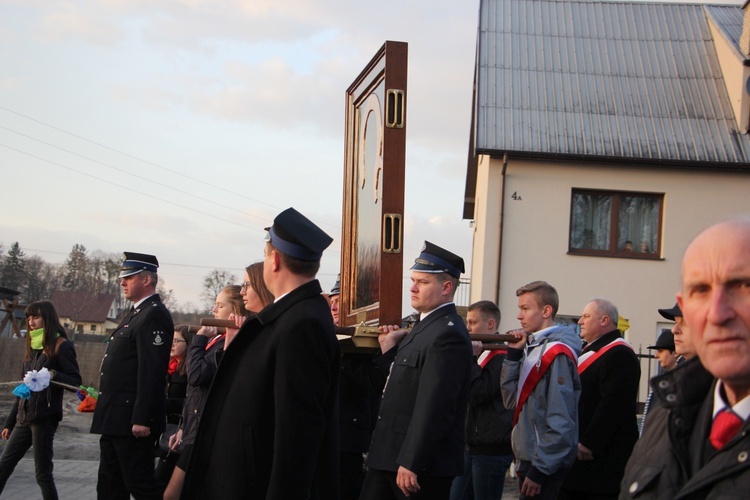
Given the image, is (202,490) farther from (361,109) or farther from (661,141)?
(661,141)

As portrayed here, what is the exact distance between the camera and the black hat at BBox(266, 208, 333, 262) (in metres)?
4.30

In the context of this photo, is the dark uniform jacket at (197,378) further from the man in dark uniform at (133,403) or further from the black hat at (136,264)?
the black hat at (136,264)

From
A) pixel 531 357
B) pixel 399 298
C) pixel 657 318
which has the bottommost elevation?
pixel 657 318

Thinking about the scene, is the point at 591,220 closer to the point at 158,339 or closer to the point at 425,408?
the point at 158,339

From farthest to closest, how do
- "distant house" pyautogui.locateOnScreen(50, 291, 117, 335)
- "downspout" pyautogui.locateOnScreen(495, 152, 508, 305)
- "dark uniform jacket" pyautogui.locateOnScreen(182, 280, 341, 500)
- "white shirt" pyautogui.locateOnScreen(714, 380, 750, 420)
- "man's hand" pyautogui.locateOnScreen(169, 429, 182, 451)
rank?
1. "distant house" pyautogui.locateOnScreen(50, 291, 117, 335)
2. "downspout" pyautogui.locateOnScreen(495, 152, 508, 305)
3. "man's hand" pyautogui.locateOnScreen(169, 429, 182, 451)
4. "dark uniform jacket" pyautogui.locateOnScreen(182, 280, 341, 500)
5. "white shirt" pyautogui.locateOnScreen(714, 380, 750, 420)

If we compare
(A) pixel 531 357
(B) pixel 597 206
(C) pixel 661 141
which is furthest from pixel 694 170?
(A) pixel 531 357

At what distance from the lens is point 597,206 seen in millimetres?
21672

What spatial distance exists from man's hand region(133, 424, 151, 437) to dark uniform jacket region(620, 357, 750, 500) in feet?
17.5

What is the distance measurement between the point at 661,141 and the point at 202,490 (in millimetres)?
19307

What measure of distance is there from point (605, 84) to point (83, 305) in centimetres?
8478

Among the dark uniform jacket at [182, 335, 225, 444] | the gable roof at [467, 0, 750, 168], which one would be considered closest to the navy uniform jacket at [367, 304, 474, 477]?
the dark uniform jacket at [182, 335, 225, 444]

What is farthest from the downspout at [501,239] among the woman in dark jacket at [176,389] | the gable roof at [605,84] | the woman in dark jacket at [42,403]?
the woman in dark jacket at [42,403]

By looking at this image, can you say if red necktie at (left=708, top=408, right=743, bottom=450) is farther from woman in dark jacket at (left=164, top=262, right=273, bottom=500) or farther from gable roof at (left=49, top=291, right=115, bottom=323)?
gable roof at (left=49, top=291, right=115, bottom=323)

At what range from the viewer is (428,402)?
5531mm
